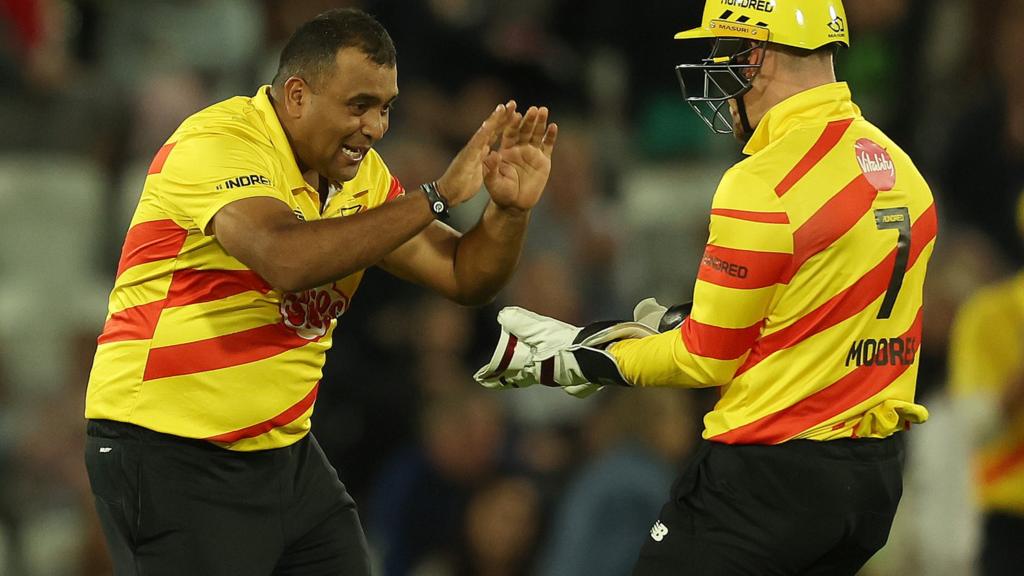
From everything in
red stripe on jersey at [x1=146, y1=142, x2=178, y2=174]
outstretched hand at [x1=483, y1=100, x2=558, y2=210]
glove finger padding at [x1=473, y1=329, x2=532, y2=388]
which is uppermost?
red stripe on jersey at [x1=146, y1=142, x2=178, y2=174]

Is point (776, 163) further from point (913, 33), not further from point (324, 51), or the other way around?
point (913, 33)

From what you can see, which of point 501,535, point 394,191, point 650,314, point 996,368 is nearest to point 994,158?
point 996,368

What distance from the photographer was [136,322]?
4.61m

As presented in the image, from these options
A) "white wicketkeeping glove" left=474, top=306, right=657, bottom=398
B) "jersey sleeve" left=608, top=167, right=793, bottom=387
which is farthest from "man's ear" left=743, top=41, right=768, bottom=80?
"white wicketkeeping glove" left=474, top=306, right=657, bottom=398

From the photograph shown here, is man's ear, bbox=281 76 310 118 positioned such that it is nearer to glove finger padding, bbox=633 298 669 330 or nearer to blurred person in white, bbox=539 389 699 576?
glove finger padding, bbox=633 298 669 330

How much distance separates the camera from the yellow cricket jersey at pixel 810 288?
4.22 meters

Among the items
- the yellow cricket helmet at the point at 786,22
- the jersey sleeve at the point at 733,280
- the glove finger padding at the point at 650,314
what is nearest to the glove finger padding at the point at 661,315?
the glove finger padding at the point at 650,314

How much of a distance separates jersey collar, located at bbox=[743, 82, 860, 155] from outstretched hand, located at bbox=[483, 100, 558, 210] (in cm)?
71

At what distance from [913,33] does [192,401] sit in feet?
19.5

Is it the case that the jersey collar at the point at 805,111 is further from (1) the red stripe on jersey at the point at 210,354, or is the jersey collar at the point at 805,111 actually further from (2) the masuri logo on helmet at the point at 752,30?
(1) the red stripe on jersey at the point at 210,354

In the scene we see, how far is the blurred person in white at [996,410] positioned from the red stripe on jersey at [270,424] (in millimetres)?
3342

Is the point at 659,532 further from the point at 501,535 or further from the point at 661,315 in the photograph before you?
the point at 501,535

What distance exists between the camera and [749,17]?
14.8 ft

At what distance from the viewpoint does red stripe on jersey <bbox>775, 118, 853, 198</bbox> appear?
4230 millimetres
